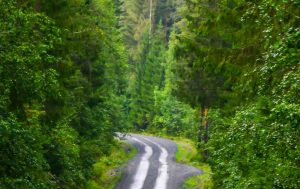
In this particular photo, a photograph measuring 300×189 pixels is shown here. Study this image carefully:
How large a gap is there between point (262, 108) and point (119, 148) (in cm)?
2794

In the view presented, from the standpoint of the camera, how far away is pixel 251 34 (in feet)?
39.9

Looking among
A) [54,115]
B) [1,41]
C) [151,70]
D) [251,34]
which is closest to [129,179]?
[54,115]

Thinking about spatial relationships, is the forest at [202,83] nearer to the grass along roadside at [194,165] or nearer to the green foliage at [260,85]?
the green foliage at [260,85]

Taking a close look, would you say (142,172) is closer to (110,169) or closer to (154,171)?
(154,171)

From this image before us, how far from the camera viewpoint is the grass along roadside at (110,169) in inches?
942

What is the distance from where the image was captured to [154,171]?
28.0m

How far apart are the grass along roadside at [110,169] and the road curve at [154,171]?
43cm

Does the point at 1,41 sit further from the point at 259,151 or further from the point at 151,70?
the point at 151,70

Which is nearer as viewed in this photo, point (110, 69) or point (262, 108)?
point (262, 108)

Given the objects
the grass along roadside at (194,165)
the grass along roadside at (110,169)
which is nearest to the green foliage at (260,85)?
the grass along roadside at (194,165)

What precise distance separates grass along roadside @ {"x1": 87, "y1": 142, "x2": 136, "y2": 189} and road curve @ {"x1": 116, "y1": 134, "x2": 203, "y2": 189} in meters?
0.43

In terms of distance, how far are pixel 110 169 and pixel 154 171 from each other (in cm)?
266

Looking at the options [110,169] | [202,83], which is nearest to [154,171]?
[110,169]

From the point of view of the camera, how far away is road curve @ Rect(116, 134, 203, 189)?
961 inches
